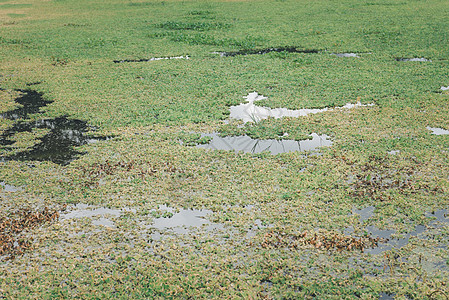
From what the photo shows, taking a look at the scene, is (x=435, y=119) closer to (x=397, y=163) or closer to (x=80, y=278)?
(x=397, y=163)

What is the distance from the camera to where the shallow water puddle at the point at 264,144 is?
771 cm

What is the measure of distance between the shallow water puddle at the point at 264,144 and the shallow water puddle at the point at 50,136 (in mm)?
2212

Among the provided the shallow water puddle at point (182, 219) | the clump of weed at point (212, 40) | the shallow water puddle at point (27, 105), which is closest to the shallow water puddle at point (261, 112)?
the shallow water puddle at point (182, 219)

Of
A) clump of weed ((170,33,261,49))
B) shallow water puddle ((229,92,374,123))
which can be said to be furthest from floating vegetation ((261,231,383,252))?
clump of weed ((170,33,261,49))

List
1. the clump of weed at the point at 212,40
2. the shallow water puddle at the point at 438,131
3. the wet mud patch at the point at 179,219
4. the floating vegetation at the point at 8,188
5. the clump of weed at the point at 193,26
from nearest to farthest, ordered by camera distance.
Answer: the wet mud patch at the point at 179,219 < the floating vegetation at the point at 8,188 < the shallow water puddle at the point at 438,131 < the clump of weed at the point at 212,40 < the clump of weed at the point at 193,26

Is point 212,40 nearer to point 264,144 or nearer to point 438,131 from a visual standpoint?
point 264,144

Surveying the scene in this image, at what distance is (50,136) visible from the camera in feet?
28.0

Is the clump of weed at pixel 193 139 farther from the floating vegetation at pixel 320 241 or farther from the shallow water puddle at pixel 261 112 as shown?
the floating vegetation at pixel 320 241

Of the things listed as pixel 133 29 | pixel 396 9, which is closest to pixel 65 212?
pixel 133 29

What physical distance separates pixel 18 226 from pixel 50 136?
314 cm

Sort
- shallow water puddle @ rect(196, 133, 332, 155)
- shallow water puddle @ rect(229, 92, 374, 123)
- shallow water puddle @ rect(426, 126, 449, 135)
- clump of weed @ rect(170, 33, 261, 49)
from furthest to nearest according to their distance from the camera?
clump of weed @ rect(170, 33, 261, 49)
shallow water puddle @ rect(229, 92, 374, 123)
shallow water puddle @ rect(426, 126, 449, 135)
shallow water puddle @ rect(196, 133, 332, 155)

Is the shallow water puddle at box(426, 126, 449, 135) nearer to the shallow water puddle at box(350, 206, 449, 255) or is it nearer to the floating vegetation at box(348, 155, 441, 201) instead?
the floating vegetation at box(348, 155, 441, 201)

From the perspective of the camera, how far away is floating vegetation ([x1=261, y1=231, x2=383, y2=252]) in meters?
5.17

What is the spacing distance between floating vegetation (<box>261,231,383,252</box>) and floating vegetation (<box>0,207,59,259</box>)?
291 cm
